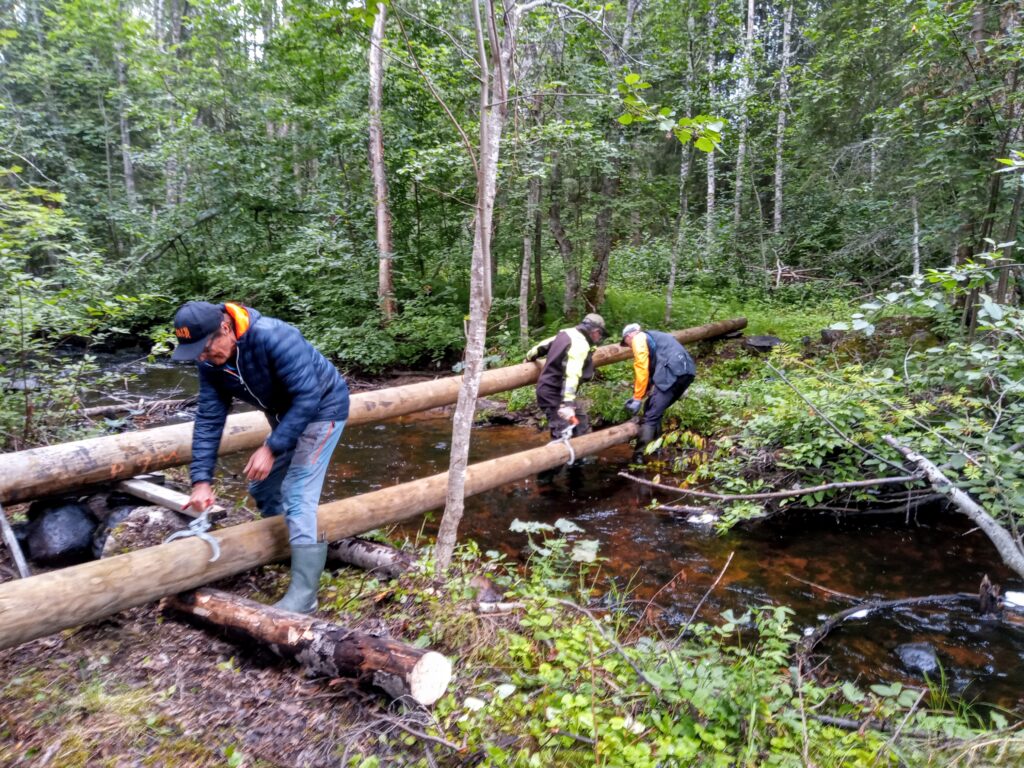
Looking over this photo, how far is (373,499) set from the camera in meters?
4.20

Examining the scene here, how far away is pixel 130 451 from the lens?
4.23 metres

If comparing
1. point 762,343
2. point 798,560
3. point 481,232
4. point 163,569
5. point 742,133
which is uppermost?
point 742,133

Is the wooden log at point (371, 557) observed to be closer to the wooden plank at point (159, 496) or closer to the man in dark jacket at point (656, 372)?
the wooden plank at point (159, 496)

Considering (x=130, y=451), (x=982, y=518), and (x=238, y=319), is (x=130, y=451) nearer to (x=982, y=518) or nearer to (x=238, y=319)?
(x=238, y=319)

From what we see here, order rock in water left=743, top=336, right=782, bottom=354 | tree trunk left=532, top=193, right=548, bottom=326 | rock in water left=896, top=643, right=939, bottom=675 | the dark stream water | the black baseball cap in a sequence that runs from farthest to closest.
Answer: tree trunk left=532, top=193, right=548, bottom=326 → rock in water left=743, top=336, right=782, bottom=354 → the dark stream water → rock in water left=896, top=643, right=939, bottom=675 → the black baseball cap

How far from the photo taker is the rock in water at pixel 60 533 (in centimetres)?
386

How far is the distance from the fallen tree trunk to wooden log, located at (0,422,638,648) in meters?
3.62

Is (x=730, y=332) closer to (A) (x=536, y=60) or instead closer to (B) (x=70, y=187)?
(A) (x=536, y=60)

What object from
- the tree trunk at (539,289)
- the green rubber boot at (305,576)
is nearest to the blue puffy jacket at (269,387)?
the green rubber boot at (305,576)

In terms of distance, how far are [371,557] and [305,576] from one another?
0.57 metres

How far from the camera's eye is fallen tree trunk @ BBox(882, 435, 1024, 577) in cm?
332

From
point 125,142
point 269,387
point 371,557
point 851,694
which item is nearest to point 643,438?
point 371,557

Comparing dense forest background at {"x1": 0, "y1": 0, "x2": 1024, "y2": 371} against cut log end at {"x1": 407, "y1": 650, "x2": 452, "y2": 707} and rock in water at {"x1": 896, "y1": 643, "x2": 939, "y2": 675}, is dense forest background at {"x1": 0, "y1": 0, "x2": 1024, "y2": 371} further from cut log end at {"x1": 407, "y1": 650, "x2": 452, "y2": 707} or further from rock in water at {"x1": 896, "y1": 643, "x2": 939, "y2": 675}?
cut log end at {"x1": 407, "y1": 650, "x2": 452, "y2": 707}

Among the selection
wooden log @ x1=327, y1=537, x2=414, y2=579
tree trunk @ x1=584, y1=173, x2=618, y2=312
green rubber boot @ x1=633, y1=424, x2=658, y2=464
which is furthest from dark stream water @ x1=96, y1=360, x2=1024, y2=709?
tree trunk @ x1=584, y1=173, x2=618, y2=312
